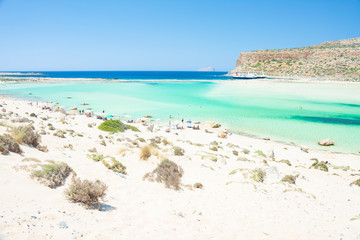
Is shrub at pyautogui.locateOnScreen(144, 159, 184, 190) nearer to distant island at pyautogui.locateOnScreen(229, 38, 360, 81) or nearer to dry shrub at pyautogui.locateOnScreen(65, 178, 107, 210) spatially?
dry shrub at pyautogui.locateOnScreen(65, 178, 107, 210)

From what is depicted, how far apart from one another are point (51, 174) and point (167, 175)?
3883mm

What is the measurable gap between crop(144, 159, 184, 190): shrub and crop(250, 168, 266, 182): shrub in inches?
132

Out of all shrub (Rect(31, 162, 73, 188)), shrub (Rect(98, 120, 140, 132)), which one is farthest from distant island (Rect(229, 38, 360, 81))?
shrub (Rect(31, 162, 73, 188))

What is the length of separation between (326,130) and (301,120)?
15.7ft

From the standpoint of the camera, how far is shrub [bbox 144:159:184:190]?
7.86 m

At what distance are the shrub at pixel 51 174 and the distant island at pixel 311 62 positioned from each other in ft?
315

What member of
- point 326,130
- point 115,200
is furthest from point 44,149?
point 326,130

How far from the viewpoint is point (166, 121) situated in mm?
26578

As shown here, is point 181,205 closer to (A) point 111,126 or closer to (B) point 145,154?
(B) point 145,154

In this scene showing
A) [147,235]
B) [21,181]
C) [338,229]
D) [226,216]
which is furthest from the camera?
[226,216]

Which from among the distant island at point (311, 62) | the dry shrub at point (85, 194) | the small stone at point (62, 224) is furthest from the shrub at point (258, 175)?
the distant island at point (311, 62)

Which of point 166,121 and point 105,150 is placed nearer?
point 105,150

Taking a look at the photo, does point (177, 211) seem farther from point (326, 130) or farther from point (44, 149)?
point (326, 130)

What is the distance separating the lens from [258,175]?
992 cm
